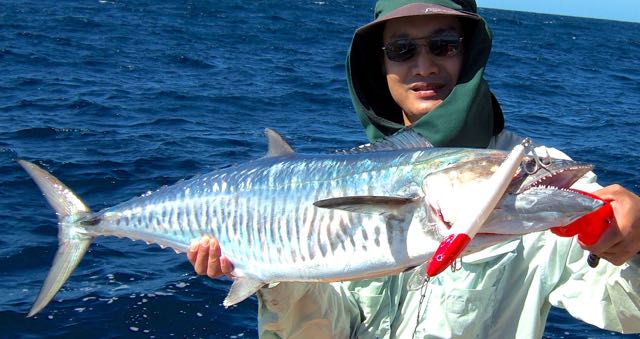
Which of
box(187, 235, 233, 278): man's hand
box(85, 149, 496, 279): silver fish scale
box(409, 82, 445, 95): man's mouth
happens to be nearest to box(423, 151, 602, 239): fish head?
box(85, 149, 496, 279): silver fish scale

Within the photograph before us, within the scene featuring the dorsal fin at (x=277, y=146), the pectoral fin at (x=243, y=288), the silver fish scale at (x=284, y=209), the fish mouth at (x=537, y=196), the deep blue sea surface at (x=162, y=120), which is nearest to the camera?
the fish mouth at (x=537, y=196)

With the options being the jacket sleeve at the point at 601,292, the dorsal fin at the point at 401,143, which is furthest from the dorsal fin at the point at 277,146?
the jacket sleeve at the point at 601,292

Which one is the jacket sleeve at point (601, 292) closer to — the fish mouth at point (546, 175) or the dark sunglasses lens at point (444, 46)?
the fish mouth at point (546, 175)

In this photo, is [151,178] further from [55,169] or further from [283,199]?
[283,199]

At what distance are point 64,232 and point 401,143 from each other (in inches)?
68.3

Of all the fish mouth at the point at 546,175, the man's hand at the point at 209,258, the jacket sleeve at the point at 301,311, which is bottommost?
the jacket sleeve at the point at 301,311

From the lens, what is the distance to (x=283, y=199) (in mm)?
3008

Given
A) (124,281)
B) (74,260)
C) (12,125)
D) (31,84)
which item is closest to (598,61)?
(31,84)

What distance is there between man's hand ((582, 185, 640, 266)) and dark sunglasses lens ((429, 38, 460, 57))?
133 cm

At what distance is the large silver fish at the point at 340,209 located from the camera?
2.45 metres

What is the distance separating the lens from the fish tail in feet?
12.0

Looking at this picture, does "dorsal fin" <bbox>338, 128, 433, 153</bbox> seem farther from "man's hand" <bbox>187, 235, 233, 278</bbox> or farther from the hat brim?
the hat brim

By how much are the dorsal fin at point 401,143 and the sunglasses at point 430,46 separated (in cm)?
77

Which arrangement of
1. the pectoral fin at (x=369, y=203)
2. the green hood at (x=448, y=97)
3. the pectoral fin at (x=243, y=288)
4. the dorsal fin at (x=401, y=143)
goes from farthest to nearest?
1. the green hood at (x=448, y=97)
2. the pectoral fin at (x=243, y=288)
3. the dorsal fin at (x=401, y=143)
4. the pectoral fin at (x=369, y=203)
